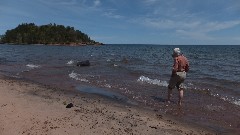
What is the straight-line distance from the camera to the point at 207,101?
42.8ft

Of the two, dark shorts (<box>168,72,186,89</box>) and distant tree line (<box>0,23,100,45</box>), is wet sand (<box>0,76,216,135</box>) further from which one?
distant tree line (<box>0,23,100,45</box>)

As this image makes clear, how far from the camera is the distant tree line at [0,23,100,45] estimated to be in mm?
140750

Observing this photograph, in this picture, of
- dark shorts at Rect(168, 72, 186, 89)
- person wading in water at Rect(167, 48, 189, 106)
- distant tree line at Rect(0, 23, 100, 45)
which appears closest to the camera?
person wading in water at Rect(167, 48, 189, 106)

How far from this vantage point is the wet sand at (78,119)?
7.55 meters

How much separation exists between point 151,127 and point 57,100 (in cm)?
381

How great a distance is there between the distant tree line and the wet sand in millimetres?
132250

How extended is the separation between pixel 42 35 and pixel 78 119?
13677cm

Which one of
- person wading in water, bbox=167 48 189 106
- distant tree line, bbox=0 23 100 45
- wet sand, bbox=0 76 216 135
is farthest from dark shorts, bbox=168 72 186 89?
distant tree line, bbox=0 23 100 45

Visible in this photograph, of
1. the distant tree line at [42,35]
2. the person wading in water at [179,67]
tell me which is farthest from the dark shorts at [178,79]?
the distant tree line at [42,35]

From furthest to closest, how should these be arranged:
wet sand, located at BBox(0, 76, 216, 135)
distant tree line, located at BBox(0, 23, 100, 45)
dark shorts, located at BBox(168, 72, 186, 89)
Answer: distant tree line, located at BBox(0, 23, 100, 45)
dark shorts, located at BBox(168, 72, 186, 89)
wet sand, located at BBox(0, 76, 216, 135)

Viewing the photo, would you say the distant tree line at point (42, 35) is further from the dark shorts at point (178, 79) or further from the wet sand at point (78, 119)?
the wet sand at point (78, 119)

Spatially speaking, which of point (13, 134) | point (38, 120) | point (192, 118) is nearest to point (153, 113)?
point (192, 118)

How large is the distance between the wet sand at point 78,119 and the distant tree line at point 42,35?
132 m

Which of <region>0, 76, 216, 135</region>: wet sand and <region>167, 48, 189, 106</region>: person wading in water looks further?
<region>167, 48, 189, 106</region>: person wading in water
